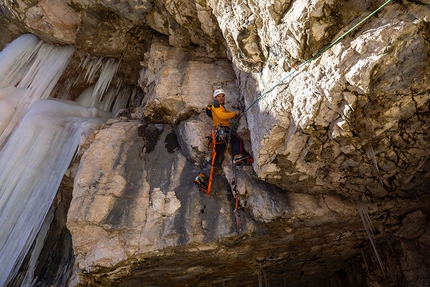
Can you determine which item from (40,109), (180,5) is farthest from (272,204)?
(40,109)

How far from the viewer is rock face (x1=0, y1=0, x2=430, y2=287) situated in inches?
129

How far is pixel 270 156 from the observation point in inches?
175

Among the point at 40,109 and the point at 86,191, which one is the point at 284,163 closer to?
the point at 86,191

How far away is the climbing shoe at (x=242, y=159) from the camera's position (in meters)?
5.08

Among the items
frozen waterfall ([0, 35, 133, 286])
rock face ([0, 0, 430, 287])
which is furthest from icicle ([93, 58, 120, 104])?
rock face ([0, 0, 430, 287])

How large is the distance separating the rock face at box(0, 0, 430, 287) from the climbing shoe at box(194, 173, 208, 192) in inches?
4.6

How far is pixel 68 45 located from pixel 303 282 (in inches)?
329

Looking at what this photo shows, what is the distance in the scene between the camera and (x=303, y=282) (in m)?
6.85

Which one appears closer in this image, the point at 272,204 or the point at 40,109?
the point at 272,204

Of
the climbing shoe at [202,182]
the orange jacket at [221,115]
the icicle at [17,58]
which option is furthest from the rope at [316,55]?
the icicle at [17,58]

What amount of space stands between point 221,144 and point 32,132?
4.30 meters

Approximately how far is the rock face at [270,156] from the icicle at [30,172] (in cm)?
95

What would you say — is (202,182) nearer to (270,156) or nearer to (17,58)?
(270,156)

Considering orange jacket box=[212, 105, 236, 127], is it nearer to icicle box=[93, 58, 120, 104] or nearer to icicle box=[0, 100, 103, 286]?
icicle box=[0, 100, 103, 286]
